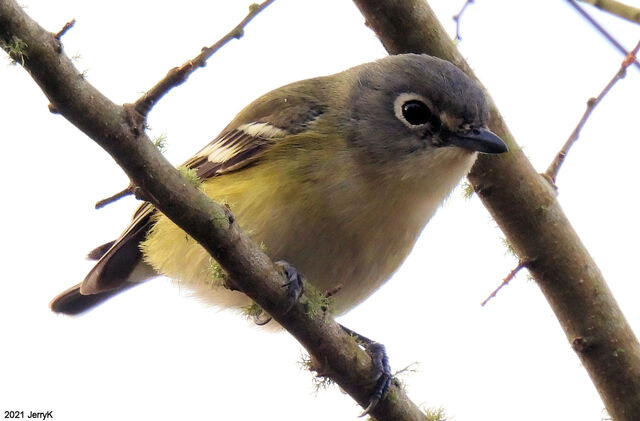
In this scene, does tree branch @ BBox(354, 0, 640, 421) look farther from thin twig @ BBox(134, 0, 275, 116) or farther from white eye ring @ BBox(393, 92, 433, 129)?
thin twig @ BBox(134, 0, 275, 116)

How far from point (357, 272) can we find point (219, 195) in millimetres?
895

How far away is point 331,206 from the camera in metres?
4.42

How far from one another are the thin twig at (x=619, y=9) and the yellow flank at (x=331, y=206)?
1.17m

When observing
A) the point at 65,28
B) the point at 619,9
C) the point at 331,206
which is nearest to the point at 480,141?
the point at 331,206

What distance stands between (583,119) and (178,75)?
2.41 metres

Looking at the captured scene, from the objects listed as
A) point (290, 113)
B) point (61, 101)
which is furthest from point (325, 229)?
point (61, 101)

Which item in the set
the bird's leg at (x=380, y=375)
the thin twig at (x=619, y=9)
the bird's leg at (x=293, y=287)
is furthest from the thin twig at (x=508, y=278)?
the thin twig at (x=619, y=9)

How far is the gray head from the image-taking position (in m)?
4.67

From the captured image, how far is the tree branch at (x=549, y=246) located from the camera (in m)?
4.32

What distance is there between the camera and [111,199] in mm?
3117

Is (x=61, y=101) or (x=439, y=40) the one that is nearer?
(x=61, y=101)

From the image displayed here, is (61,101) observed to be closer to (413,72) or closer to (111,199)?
(111,199)

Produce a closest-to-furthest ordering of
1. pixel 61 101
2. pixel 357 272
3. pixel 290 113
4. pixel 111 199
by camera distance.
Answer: pixel 61 101, pixel 111 199, pixel 357 272, pixel 290 113

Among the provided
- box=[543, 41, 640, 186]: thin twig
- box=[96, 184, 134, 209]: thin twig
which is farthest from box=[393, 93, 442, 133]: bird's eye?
box=[96, 184, 134, 209]: thin twig
